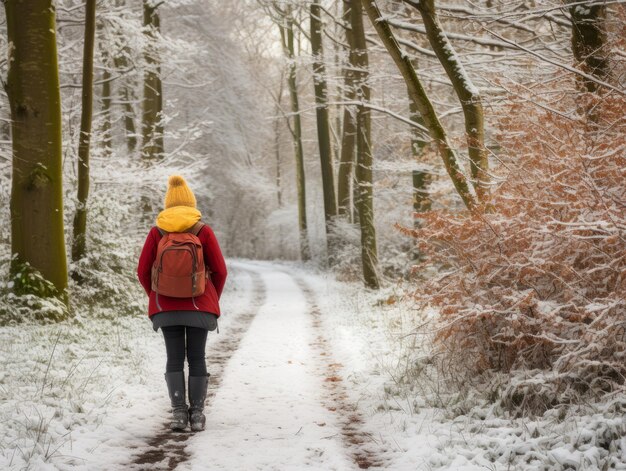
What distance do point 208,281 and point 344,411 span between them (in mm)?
1795

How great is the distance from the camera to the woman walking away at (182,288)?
4609 millimetres

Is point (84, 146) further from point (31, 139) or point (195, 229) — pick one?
point (195, 229)

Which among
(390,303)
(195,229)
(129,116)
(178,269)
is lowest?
(390,303)

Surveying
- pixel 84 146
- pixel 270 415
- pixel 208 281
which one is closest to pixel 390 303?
pixel 270 415

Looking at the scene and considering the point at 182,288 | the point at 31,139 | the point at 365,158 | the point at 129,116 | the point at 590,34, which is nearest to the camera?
the point at 182,288

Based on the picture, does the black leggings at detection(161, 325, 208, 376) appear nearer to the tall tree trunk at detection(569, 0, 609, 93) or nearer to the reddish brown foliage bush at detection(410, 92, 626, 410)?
the reddish brown foliage bush at detection(410, 92, 626, 410)

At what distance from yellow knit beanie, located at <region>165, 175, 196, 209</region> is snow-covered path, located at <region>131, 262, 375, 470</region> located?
1.92 meters

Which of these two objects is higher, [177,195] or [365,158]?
[365,158]

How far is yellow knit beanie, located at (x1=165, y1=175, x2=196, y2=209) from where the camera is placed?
486 cm

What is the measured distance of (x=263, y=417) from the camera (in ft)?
16.7

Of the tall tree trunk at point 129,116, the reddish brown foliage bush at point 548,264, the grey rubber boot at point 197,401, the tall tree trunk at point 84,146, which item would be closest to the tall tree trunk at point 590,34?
the reddish brown foliage bush at point 548,264

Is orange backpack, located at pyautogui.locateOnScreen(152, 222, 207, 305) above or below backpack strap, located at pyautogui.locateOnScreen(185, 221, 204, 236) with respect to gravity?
below

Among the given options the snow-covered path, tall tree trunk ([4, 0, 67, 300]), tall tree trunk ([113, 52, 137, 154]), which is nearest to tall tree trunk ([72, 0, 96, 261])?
tall tree trunk ([4, 0, 67, 300])

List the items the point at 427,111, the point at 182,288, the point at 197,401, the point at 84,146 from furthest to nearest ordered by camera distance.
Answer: the point at 84,146 → the point at 427,111 → the point at 197,401 → the point at 182,288
